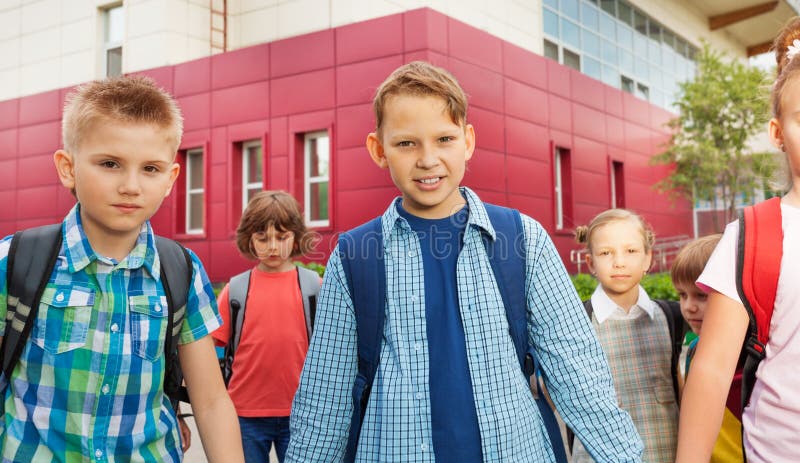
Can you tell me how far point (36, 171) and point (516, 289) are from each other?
18.2m

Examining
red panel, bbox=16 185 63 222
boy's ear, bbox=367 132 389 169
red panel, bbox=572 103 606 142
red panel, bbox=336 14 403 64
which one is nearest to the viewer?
boy's ear, bbox=367 132 389 169

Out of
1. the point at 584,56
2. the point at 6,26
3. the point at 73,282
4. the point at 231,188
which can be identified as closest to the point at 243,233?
the point at 73,282

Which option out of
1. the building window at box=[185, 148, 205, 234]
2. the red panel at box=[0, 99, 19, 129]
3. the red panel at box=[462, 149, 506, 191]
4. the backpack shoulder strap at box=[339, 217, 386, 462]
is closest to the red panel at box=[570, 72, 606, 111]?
the red panel at box=[462, 149, 506, 191]

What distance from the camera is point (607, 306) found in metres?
3.34

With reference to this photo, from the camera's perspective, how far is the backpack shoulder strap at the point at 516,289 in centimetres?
207

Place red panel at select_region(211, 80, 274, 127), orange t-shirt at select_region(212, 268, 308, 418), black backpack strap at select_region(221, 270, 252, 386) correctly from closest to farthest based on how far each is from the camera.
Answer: orange t-shirt at select_region(212, 268, 308, 418) < black backpack strap at select_region(221, 270, 252, 386) < red panel at select_region(211, 80, 274, 127)

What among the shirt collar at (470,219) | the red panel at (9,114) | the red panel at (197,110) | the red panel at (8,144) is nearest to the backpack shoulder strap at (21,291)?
the shirt collar at (470,219)

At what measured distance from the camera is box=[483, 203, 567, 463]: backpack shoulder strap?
2.07 meters

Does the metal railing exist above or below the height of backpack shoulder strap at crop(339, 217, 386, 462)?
above

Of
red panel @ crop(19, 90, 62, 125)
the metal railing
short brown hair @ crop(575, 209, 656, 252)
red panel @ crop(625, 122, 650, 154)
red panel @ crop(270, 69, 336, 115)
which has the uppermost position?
red panel @ crop(19, 90, 62, 125)

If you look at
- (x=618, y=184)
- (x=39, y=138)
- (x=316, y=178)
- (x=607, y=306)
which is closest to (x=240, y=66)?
(x=316, y=178)

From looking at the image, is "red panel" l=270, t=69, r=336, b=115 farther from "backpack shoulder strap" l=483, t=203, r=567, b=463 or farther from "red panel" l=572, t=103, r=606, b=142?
"backpack shoulder strap" l=483, t=203, r=567, b=463

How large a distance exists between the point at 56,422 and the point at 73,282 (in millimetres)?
371

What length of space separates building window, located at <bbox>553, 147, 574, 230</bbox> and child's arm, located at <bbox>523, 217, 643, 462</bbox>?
47.6 feet
